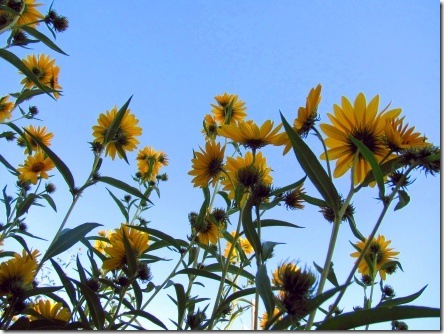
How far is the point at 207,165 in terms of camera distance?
5.44ft

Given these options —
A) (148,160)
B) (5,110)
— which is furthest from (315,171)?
(5,110)

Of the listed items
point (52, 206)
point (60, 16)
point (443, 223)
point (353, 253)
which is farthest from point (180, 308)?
point (60, 16)

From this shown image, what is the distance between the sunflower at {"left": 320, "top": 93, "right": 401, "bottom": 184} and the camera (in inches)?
42.6

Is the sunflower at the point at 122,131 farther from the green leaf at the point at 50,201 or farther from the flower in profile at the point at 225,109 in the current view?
the flower in profile at the point at 225,109

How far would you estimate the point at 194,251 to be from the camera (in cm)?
184

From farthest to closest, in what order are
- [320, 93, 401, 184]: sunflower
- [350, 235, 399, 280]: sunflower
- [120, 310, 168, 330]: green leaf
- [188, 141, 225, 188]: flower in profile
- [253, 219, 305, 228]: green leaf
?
[350, 235, 399, 280]: sunflower → [188, 141, 225, 188]: flower in profile → [253, 219, 305, 228]: green leaf → [120, 310, 168, 330]: green leaf → [320, 93, 401, 184]: sunflower

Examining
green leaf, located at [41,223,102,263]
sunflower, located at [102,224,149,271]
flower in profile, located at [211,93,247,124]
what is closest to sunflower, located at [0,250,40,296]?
green leaf, located at [41,223,102,263]

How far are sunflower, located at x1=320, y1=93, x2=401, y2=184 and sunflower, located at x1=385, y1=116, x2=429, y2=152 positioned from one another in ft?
0.18

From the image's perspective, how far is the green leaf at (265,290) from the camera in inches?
28.0

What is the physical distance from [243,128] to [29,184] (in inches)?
93.5

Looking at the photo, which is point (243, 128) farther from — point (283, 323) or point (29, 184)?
point (29, 184)

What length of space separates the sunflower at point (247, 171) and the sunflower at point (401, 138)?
0.40 metres

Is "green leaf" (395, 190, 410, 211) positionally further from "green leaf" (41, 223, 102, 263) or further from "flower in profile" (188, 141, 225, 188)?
"green leaf" (41, 223, 102, 263)

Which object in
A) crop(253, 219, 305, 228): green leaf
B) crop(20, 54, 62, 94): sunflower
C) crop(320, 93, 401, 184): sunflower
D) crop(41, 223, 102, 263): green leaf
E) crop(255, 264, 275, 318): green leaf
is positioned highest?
crop(20, 54, 62, 94): sunflower
